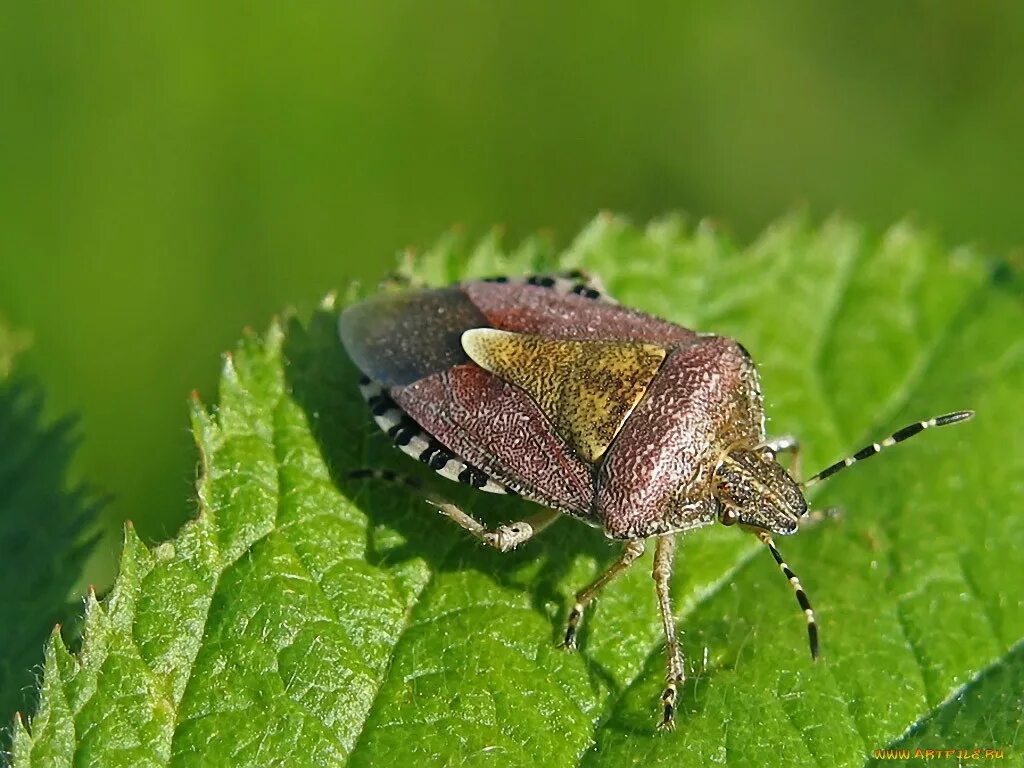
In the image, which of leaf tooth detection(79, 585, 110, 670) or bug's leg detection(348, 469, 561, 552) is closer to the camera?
leaf tooth detection(79, 585, 110, 670)

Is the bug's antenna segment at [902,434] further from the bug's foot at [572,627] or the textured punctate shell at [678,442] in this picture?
the bug's foot at [572,627]

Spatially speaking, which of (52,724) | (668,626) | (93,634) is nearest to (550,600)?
(668,626)

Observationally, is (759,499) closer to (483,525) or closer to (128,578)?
(483,525)

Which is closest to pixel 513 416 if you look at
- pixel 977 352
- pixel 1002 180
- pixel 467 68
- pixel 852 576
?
pixel 852 576

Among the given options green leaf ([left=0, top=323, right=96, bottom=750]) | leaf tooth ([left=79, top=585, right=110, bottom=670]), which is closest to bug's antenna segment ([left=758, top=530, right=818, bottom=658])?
leaf tooth ([left=79, top=585, right=110, bottom=670])

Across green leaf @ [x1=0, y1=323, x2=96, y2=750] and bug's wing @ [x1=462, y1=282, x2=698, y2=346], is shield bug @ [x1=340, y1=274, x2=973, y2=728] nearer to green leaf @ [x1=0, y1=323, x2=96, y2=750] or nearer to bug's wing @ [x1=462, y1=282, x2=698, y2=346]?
bug's wing @ [x1=462, y1=282, x2=698, y2=346]

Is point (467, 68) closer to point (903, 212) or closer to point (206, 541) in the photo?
point (903, 212)
